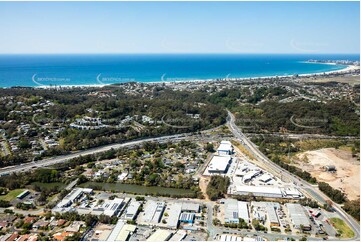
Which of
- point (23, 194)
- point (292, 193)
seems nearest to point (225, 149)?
point (292, 193)

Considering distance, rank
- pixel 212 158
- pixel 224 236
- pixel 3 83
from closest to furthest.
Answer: pixel 224 236 → pixel 212 158 → pixel 3 83

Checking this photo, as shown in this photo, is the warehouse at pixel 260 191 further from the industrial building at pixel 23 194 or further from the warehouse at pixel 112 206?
the industrial building at pixel 23 194

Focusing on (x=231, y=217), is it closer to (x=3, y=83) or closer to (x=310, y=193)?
(x=310, y=193)

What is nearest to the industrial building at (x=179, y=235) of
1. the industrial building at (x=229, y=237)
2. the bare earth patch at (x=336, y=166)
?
the industrial building at (x=229, y=237)

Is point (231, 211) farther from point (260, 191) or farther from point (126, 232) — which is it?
point (126, 232)

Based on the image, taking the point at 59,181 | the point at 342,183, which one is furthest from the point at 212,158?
the point at 59,181

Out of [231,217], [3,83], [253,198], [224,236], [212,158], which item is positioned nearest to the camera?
[224,236]
